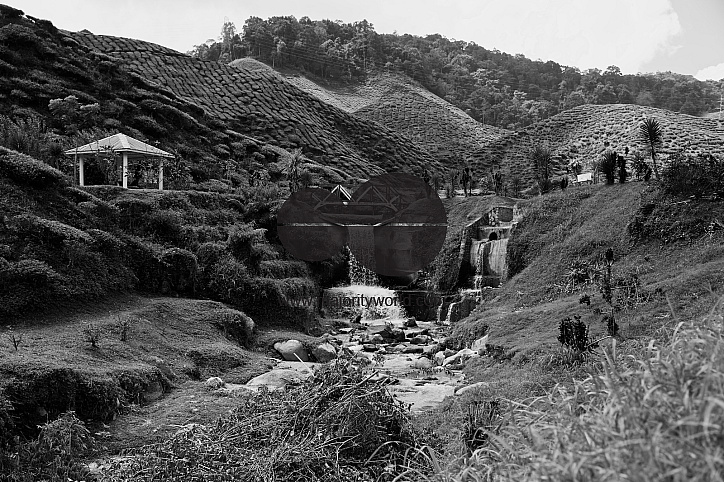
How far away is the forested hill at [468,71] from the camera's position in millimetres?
61219

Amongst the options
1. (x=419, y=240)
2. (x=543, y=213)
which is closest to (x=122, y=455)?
(x=543, y=213)

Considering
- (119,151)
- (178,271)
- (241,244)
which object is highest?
(119,151)

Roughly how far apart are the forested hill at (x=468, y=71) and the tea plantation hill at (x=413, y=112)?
3289 mm

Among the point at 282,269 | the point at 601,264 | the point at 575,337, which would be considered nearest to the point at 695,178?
the point at 601,264

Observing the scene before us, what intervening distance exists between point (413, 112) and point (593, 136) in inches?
758

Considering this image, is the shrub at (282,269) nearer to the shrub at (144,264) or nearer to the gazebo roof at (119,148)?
the shrub at (144,264)

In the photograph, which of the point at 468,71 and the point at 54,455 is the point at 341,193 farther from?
the point at 468,71

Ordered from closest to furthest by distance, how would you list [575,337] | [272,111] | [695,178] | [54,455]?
[54,455]
[575,337]
[695,178]
[272,111]

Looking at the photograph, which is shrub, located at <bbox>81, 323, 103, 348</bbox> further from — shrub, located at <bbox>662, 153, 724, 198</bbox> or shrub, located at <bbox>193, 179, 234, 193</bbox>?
shrub, located at <bbox>193, 179, 234, 193</bbox>

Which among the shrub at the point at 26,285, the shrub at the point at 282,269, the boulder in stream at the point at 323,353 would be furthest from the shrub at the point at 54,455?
the shrub at the point at 282,269

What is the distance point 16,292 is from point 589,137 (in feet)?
131

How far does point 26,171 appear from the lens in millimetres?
13312

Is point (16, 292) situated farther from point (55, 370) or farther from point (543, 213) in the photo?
point (543, 213)

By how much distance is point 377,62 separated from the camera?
2911 inches
